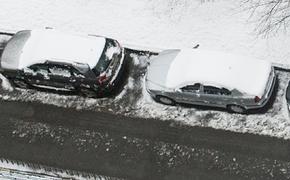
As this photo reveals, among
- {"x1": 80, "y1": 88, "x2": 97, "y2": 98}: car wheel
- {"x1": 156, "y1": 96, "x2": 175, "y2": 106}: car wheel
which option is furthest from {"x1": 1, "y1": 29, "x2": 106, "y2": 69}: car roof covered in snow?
{"x1": 156, "y1": 96, "x2": 175, "y2": 106}: car wheel

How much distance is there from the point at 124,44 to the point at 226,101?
4581 millimetres

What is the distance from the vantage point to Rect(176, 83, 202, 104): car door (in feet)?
55.7

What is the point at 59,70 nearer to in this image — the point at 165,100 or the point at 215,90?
the point at 165,100

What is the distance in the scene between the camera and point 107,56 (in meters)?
18.1

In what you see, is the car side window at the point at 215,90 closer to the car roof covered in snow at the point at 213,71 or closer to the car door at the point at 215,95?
the car door at the point at 215,95

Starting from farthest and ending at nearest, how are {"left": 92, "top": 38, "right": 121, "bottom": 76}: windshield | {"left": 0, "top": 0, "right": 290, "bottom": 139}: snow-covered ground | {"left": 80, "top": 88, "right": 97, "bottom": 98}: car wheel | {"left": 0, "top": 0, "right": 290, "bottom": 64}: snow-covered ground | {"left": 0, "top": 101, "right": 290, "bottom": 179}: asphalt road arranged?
1. {"left": 0, "top": 0, "right": 290, "bottom": 64}: snow-covered ground
2. {"left": 80, "top": 88, "right": 97, "bottom": 98}: car wheel
3. {"left": 92, "top": 38, "right": 121, "bottom": 76}: windshield
4. {"left": 0, "top": 0, "right": 290, "bottom": 139}: snow-covered ground
5. {"left": 0, "top": 101, "right": 290, "bottom": 179}: asphalt road

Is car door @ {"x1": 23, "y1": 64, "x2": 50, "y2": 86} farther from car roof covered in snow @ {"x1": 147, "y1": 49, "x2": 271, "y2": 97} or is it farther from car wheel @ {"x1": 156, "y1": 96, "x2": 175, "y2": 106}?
car wheel @ {"x1": 156, "y1": 96, "x2": 175, "y2": 106}

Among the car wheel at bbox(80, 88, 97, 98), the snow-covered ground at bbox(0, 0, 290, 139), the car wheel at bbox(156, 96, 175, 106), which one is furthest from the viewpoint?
the car wheel at bbox(80, 88, 97, 98)

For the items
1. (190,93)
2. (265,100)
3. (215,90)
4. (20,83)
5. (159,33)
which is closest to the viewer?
(215,90)

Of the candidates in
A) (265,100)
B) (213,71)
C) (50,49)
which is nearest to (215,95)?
(213,71)

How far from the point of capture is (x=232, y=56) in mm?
17234

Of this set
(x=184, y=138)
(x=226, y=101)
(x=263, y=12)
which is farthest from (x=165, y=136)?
(x=263, y=12)

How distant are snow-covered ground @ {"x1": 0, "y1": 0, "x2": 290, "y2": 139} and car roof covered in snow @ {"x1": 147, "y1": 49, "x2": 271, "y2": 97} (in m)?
1.09

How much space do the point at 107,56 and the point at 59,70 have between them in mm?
1668
